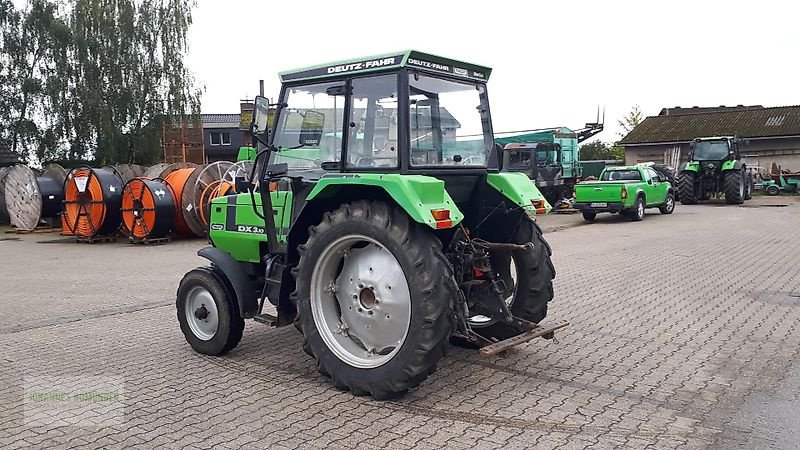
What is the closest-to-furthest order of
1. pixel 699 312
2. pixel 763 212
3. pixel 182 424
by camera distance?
pixel 182 424 < pixel 699 312 < pixel 763 212

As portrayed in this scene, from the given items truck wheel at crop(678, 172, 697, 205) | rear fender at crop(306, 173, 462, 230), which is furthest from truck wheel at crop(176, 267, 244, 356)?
truck wheel at crop(678, 172, 697, 205)

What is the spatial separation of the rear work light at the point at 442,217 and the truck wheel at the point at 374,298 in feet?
0.56

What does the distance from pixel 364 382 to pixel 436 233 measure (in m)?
1.21

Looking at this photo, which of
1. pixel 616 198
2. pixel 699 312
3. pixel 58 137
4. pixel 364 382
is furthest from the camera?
pixel 58 137

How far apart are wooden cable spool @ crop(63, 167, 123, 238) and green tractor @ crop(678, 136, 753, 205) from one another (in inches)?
772

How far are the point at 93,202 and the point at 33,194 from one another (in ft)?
13.4

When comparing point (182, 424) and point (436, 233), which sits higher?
point (436, 233)

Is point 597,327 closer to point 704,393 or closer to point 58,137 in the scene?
point 704,393

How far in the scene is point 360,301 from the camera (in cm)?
489

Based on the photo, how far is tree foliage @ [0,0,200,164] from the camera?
30594 mm

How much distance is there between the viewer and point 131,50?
105ft

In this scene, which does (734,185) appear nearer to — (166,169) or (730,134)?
(730,134)

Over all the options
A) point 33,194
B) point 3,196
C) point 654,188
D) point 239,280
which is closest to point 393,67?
point 239,280

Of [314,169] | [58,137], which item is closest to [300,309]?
[314,169]
